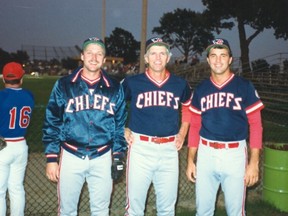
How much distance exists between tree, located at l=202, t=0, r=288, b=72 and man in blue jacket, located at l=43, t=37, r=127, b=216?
27.1 metres

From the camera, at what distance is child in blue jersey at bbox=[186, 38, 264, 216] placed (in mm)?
3689

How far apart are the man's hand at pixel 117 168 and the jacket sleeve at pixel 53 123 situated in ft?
2.00

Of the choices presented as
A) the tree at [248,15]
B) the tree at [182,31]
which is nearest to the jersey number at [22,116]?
the tree at [248,15]

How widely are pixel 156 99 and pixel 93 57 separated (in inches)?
32.9

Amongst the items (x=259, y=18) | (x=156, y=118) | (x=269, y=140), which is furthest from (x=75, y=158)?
(x=259, y=18)

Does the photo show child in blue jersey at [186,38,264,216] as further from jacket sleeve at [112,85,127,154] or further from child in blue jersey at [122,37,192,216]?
jacket sleeve at [112,85,127,154]

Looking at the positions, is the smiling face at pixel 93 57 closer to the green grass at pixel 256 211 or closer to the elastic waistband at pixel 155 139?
the elastic waistband at pixel 155 139

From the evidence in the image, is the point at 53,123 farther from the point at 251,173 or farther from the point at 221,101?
the point at 251,173

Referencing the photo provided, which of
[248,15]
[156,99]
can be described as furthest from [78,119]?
[248,15]

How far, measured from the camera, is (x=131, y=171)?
385 centimetres

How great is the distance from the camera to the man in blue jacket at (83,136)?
11.9 feet

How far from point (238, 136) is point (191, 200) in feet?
7.85

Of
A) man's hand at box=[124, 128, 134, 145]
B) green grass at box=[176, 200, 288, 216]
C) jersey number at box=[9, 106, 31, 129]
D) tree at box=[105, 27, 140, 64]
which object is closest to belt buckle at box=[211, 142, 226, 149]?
man's hand at box=[124, 128, 134, 145]

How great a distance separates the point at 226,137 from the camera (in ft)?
12.3
